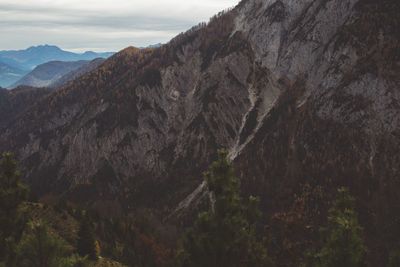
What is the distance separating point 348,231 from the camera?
29906 millimetres

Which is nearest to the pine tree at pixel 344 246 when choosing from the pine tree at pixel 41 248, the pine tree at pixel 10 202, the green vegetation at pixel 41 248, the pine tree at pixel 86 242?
the green vegetation at pixel 41 248

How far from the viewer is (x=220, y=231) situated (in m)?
30.0

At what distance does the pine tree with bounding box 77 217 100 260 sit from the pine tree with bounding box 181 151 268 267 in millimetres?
28374

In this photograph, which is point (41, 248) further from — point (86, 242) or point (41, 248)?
point (86, 242)

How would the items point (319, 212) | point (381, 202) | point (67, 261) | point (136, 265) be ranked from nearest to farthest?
1. point (67, 261)
2. point (136, 265)
3. point (381, 202)
4. point (319, 212)

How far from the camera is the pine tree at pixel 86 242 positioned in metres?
56.5

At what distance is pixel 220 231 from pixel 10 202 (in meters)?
13.7

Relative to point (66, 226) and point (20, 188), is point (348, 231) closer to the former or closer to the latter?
point (20, 188)

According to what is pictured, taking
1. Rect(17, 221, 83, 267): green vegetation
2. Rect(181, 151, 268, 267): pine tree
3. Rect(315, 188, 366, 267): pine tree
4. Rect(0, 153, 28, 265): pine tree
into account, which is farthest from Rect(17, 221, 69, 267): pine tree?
Rect(315, 188, 366, 267): pine tree

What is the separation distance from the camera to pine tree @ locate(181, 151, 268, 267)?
29828mm

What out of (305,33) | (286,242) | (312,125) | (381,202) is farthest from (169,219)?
(305,33)

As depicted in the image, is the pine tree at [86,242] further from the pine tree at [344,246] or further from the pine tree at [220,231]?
the pine tree at [344,246]

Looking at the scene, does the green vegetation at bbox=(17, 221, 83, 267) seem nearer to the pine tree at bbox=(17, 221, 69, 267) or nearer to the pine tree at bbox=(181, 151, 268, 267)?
the pine tree at bbox=(17, 221, 69, 267)

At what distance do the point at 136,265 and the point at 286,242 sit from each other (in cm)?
6667
